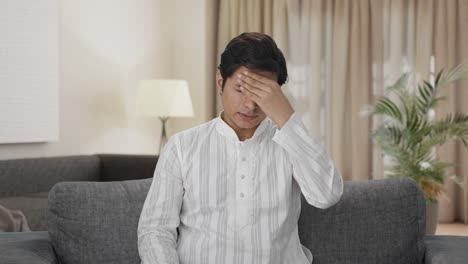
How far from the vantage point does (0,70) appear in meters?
4.40

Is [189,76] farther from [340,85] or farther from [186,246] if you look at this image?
[186,246]

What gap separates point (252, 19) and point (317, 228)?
4.86 meters

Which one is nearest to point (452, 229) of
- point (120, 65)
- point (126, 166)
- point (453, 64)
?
point (453, 64)

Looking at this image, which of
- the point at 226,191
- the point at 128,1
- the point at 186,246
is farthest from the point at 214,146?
the point at 128,1

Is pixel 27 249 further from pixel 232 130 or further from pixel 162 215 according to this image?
pixel 232 130

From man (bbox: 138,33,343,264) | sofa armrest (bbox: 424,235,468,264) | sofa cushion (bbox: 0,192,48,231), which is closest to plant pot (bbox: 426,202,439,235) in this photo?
sofa cushion (bbox: 0,192,48,231)

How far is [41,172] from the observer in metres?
4.56

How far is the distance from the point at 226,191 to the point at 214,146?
5.1 inches

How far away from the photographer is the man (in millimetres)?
1825

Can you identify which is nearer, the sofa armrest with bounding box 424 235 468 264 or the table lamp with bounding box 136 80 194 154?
the sofa armrest with bounding box 424 235 468 264

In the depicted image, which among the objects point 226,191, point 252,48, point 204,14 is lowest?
point 226,191

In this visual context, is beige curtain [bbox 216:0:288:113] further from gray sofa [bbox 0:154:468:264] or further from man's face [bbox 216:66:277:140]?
man's face [bbox 216:66:277:140]

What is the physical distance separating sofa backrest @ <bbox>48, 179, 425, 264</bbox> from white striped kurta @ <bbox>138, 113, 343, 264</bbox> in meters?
0.11

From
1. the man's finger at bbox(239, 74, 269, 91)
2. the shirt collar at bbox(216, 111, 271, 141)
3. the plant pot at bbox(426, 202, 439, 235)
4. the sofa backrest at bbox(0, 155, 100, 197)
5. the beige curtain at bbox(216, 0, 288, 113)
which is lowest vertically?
the plant pot at bbox(426, 202, 439, 235)
